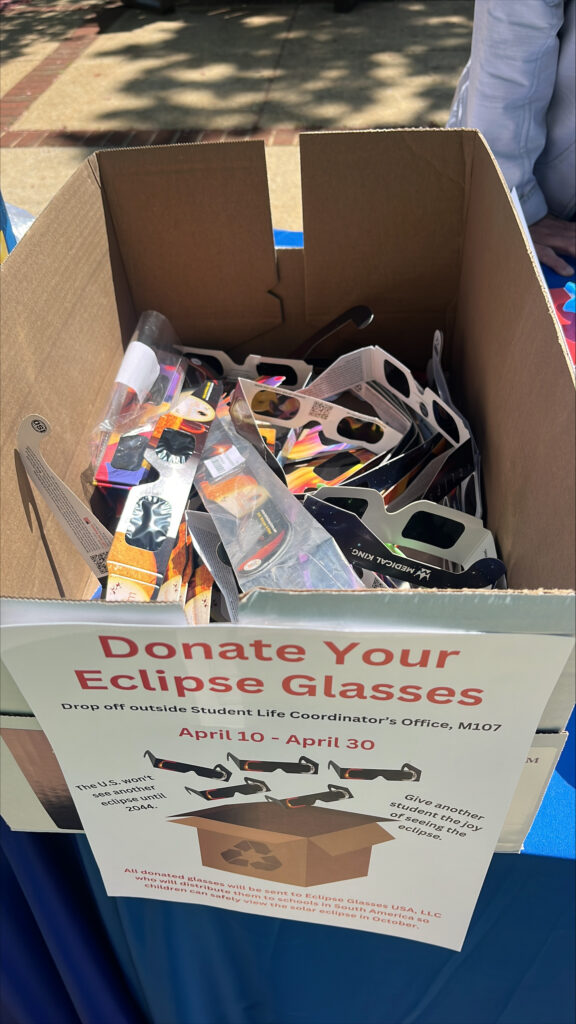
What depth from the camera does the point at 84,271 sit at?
804 millimetres

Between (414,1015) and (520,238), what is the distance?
74cm

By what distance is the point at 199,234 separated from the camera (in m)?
0.88

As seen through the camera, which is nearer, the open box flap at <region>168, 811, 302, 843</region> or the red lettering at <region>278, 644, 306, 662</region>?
the red lettering at <region>278, 644, 306, 662</region>

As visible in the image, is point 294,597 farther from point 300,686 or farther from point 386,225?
point 386,225

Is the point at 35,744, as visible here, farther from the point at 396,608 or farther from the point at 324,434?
the point at 324,434

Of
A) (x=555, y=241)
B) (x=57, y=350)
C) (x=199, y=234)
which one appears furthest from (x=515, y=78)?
(x=57, y=350)

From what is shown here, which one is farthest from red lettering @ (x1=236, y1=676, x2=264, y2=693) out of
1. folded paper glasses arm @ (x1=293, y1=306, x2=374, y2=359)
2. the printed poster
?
folded paper glasses arm @ (x1=293, y1=306, x2=374, y2=359)

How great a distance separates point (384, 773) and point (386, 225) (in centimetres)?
68

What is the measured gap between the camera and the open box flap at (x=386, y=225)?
2.66ft

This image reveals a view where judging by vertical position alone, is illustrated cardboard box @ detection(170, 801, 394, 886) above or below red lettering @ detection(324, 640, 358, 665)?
below

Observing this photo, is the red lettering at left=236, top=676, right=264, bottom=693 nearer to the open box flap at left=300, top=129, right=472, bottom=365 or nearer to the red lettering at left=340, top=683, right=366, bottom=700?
the red lettering at left=340, top=683, right=366, bottom=700

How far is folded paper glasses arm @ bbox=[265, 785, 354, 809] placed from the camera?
46 cm

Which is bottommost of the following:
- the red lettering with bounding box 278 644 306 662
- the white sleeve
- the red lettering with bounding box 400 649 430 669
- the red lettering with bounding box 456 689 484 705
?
the red lettering with bounding box 456 689 484 705

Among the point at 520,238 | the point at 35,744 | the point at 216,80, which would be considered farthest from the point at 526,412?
the point at 216,80
